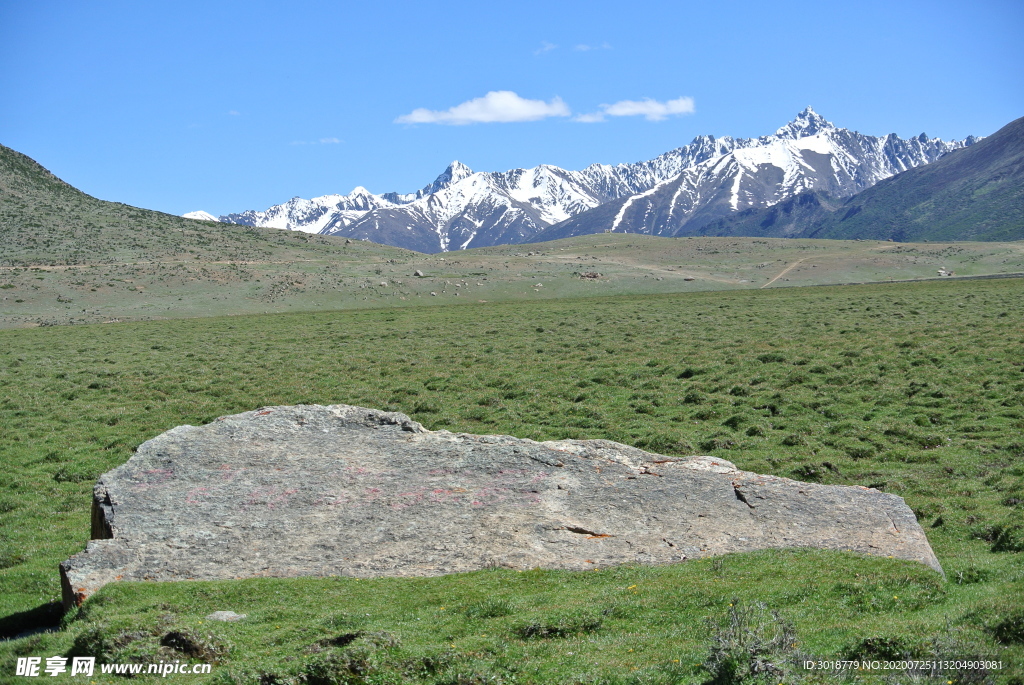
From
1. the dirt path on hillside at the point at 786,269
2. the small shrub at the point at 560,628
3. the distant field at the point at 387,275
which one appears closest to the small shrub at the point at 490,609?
the small shrub at the point at 560,628

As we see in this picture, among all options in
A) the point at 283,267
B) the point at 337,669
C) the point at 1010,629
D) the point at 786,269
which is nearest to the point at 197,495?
the point at 337,669

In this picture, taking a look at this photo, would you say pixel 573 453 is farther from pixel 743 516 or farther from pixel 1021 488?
pixel 1021 488

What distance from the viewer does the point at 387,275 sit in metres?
100

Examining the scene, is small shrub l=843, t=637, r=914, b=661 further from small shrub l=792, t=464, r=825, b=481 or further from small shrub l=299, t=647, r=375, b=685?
small shrub l=792, t=464, r=825, b=481

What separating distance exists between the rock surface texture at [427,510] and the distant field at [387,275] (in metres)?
62.5

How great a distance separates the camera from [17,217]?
113625 millimetres

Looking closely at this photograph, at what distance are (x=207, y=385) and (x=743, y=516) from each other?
90.0ft

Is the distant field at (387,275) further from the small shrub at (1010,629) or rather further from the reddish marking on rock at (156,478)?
the small shrub at (1010,629)

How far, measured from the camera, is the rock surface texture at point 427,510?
11.7m

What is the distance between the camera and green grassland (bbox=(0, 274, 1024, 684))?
26.2 ft

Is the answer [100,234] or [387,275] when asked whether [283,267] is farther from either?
[100,234]

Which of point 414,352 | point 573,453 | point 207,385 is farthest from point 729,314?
point 573,453

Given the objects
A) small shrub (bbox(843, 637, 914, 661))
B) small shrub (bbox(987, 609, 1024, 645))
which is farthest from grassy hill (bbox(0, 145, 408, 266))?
small shrub (bbox(987, 609, 1024, 645))

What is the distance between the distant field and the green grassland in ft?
57.1
